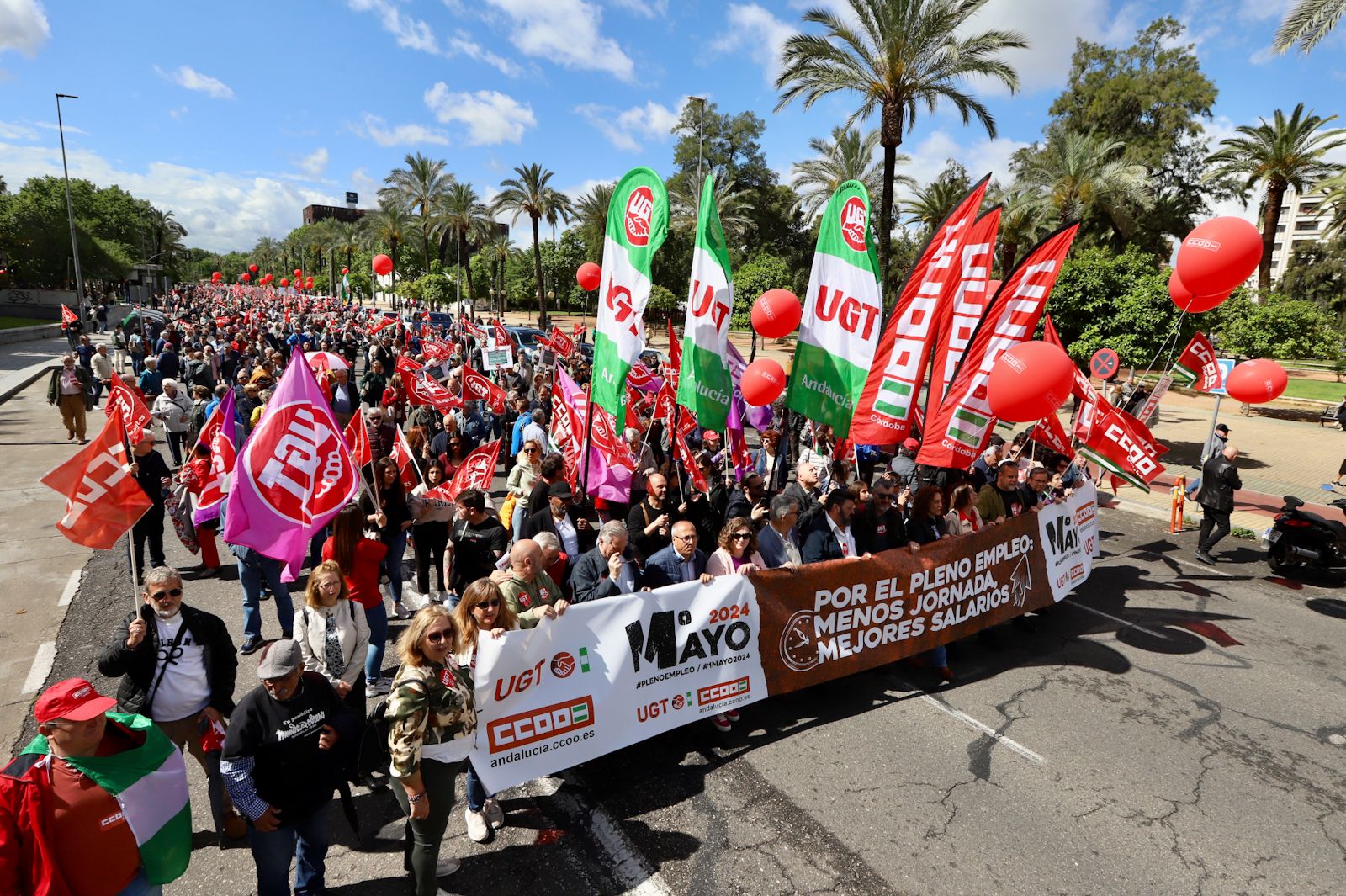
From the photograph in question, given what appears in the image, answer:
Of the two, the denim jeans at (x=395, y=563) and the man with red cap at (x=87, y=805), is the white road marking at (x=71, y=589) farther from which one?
the man with red cap at (x=87, y=805)

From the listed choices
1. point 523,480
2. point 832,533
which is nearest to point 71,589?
point 523,480

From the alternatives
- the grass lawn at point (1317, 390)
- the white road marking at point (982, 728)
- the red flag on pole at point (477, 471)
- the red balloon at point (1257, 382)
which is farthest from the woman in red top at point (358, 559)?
the grass lawn at point (1317, 390)

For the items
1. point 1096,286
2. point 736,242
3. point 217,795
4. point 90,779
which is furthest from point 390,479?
point 736,242

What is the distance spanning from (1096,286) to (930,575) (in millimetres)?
16529

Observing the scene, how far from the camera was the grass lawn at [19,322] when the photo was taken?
38812 mm

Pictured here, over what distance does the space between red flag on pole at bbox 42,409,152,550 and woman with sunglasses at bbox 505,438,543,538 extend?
304 centimetres

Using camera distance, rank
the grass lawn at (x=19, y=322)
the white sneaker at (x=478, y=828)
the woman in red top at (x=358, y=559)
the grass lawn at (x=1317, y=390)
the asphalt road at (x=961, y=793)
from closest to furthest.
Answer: the asphalt road at (x=961, y=793) → the white sneaker at (x=478, y=828) → the woman in red top at (x=358, y=559) → the grass lawn at (x=1317, y=390) → the grass lawn at (x=19, y=322)

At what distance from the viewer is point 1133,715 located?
583cm

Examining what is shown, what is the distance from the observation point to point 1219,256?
7.45m

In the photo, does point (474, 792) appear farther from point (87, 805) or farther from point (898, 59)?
point (898, 59)

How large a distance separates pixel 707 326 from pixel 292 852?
510 cm

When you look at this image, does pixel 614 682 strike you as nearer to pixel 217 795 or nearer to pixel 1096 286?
pixel 217 795

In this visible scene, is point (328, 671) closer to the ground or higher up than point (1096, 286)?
closer to the ground

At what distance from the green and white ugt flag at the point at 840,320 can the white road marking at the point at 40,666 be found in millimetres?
6981
